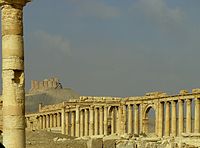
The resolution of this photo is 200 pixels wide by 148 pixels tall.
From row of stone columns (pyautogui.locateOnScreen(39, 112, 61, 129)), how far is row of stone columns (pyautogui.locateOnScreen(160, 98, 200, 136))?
77.3ft

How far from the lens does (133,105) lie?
6644 centimetres

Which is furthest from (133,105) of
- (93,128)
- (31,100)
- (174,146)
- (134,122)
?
(31,100)

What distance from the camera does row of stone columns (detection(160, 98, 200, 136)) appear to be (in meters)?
55.0

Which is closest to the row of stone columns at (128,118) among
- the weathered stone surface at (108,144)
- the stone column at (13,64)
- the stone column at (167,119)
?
the stone column at (167,119)

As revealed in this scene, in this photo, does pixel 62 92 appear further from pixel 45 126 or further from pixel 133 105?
pixel 133 105

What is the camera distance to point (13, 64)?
22.4 meters

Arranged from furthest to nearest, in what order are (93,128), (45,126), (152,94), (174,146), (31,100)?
(31,100) → (45,126) → (93,128) → (152,94) → (174,146)

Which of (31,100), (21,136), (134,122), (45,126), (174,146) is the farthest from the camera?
(31,100)

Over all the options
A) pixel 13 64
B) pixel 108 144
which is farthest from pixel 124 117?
pixel 13 64

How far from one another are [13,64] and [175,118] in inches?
1519

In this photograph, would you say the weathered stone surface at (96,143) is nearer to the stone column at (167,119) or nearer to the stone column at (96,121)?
the stone column at (167,119)

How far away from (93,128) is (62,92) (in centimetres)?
8881

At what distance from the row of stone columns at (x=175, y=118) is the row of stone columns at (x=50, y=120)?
23.6 metres

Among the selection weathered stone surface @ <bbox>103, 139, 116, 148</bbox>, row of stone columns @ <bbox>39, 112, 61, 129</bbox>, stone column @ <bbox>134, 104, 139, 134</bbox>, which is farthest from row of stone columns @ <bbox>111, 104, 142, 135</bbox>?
weathered stone surface @ <bbox>103, 139, 116, 148</bbox>
